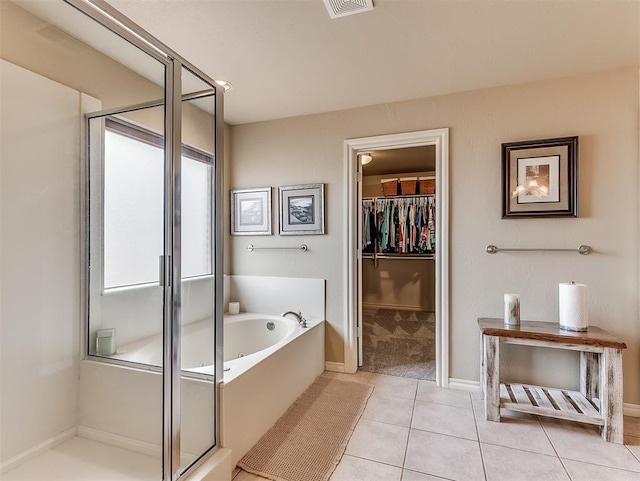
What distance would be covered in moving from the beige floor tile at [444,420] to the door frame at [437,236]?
1.15 ft

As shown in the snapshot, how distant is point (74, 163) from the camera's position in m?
1.73

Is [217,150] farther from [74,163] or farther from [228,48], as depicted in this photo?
[74,163]

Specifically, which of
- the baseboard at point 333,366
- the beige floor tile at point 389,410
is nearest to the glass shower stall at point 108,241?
the beige floor tile at point 389,410

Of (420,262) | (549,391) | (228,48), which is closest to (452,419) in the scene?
(549,391)

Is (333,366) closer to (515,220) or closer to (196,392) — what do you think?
(196,392)

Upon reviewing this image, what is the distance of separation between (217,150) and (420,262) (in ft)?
13.4

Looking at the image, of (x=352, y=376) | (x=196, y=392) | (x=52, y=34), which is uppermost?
(x=52, y=34)

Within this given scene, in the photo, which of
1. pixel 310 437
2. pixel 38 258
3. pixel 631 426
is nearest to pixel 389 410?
pixel 310 437

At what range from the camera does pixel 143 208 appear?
1.73 meters

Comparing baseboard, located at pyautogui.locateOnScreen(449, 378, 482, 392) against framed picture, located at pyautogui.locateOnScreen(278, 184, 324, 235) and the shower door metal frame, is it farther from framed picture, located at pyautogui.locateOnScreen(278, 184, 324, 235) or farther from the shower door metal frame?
the shower door metal frame

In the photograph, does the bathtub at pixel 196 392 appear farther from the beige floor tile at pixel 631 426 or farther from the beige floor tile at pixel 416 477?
the beige floor tile at pixel 631 426

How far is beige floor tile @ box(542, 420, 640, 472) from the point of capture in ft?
5.29

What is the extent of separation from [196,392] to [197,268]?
614 mm

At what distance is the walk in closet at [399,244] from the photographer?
4.22m
